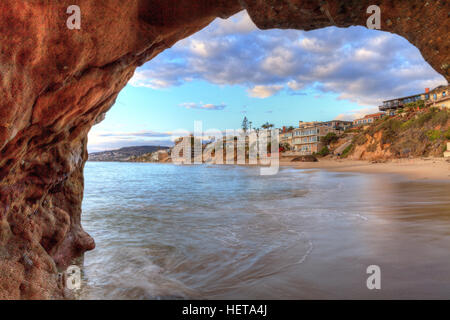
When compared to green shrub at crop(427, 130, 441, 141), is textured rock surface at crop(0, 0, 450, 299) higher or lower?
lower

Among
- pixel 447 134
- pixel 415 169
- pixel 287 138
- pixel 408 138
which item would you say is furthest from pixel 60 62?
pixel 287 138

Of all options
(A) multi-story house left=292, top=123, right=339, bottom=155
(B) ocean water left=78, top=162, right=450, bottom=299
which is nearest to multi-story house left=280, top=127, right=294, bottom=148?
(A) multi-story house left=292, top=123, right=339, bottom=155

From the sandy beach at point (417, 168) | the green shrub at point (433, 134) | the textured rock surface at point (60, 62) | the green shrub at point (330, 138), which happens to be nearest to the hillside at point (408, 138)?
the green shrub at point (433, 134)

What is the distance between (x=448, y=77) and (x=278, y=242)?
3618mm

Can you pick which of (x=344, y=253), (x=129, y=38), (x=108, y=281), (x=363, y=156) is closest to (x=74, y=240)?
(x=108, y=281)

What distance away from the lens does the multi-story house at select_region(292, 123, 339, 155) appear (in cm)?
7212

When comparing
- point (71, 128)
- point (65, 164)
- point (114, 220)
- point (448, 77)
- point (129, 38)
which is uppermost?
point (129, 38)

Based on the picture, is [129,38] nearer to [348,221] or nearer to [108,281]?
[108,281]

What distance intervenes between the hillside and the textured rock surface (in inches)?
1256

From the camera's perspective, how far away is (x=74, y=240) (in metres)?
4.47

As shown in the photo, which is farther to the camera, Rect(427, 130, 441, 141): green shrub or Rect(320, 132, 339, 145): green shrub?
Rect(320, 132, 339, 145): green shrub

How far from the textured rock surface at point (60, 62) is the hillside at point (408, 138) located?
31.9 meters

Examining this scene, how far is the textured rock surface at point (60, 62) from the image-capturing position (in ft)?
7.00

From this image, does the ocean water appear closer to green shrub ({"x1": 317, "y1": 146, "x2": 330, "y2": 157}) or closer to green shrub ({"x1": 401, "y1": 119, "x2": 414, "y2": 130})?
green shrub ({"x1": 401, "y1": 119, "x2": 414, "y2": 130})
